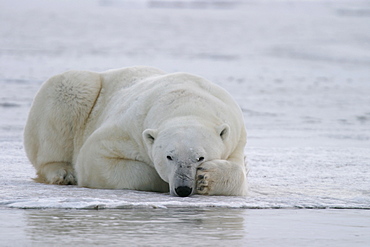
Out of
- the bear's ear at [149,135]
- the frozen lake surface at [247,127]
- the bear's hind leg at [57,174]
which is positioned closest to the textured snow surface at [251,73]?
the frozen lake surface at [247,127]

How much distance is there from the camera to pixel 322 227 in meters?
3.06

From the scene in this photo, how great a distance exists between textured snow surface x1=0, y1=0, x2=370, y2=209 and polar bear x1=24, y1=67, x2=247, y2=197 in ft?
0.55

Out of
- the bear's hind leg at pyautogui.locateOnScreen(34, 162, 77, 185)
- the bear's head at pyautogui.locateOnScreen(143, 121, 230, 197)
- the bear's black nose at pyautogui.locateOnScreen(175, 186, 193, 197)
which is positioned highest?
the bear's head at pyautogui.locateOnScreen(143, 121, 230, 197)

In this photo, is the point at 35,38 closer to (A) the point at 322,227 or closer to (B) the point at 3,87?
(B) the point at 3,87

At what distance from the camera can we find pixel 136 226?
294cm

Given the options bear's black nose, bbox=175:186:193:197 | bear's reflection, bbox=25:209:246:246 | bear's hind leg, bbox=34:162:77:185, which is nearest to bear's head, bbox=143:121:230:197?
bear's black nose, bbox=175:186:193:197

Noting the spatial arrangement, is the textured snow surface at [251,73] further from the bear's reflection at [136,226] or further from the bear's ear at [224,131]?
the bear's ear at [224,131]

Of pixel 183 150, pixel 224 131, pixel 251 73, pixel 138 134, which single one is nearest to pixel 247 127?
pixel 138 134

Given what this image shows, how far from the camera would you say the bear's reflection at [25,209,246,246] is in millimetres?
2651

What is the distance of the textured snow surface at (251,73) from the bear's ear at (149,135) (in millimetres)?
324

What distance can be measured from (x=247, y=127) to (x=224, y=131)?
412cm

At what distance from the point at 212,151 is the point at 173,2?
4143cm

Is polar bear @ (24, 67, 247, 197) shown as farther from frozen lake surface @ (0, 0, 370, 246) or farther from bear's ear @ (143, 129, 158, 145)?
frozen lake surface @ (0, 0, 370, 246)

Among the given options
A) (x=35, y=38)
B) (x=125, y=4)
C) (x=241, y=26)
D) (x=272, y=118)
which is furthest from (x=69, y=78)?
(x=125, y=4)
